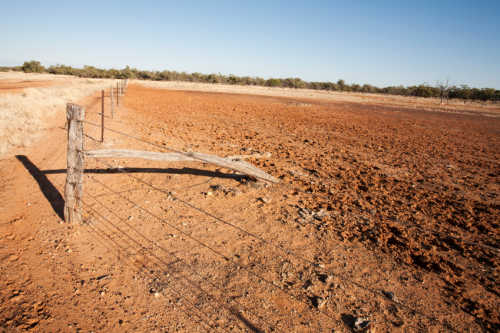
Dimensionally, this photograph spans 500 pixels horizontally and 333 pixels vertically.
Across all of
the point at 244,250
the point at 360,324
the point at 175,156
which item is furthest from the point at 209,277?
the point at 175,156

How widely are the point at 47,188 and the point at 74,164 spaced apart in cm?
183

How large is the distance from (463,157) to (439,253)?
27.6 feet

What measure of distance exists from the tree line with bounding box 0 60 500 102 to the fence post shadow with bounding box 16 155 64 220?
226 feet

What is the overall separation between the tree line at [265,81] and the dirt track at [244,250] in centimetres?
7048

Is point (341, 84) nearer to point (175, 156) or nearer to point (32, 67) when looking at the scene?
point (32, 67)

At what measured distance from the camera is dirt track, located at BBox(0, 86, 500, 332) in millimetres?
2908

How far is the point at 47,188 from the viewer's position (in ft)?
17.7

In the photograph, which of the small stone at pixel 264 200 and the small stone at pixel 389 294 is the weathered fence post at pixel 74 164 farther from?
the small stone at pixel 389 294

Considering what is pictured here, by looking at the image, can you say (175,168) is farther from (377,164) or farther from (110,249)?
(377,164)

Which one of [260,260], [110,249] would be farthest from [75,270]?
[260,260]

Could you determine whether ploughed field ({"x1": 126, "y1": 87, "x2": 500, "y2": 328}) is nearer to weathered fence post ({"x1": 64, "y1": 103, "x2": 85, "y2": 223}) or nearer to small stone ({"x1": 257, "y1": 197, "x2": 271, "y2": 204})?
small stone ({"x1": 257, "y1": 197, "x2": 271, "y2": 204})

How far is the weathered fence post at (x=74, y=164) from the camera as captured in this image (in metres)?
4.09

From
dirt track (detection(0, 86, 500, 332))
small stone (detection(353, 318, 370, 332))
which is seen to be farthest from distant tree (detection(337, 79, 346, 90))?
small stone (detection(353, 318, 370, 332))

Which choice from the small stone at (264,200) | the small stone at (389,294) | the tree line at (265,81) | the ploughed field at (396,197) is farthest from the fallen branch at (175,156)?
the tree line at (265,81)
